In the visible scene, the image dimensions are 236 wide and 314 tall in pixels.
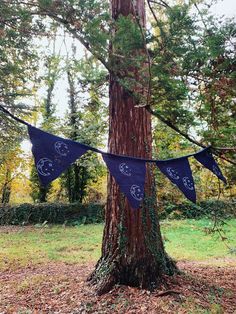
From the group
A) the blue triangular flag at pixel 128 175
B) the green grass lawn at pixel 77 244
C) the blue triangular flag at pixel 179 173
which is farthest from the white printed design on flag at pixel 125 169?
the green grass lawn at pixel 77 244

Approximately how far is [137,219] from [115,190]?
415mm

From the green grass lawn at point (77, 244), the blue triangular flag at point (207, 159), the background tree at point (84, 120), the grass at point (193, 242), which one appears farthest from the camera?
the grass at point (193, 242)

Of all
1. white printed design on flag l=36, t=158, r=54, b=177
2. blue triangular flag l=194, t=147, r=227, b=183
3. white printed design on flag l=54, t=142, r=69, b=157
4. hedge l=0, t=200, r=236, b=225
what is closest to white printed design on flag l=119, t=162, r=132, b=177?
white printed design on flag l=54, t=142, r=69, b=157

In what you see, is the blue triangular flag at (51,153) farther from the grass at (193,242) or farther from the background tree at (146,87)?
the grass at (193,242)

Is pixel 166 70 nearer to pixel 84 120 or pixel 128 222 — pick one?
pixel 128 222

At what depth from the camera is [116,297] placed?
140 inches

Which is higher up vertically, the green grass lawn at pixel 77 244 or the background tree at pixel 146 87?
the background tree at pixel 146 87

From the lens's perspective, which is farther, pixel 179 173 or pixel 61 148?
pixel 179 173

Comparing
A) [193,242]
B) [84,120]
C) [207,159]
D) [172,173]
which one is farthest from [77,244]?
[172,173]

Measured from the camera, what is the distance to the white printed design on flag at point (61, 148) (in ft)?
8.40

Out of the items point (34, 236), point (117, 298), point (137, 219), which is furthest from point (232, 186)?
point (34, 236)

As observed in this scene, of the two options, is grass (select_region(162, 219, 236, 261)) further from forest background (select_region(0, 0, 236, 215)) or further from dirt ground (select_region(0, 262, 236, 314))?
forest background (select_region(0, 0, 236, 215))

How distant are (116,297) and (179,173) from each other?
5.05 feet

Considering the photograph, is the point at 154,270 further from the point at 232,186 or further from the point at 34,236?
the point at 34,236
